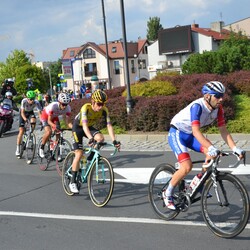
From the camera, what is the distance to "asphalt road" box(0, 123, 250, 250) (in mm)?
4742

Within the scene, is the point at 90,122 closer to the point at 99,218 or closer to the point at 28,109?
the point at 99,218

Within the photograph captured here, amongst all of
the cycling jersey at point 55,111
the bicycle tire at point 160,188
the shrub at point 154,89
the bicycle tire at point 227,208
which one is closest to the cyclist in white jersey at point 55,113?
the cycling jersey at point 55,111

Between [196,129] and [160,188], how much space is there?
117cm

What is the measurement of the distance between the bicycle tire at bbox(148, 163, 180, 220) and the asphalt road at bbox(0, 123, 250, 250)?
0.36 ft

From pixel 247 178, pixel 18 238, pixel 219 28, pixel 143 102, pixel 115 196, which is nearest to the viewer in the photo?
pixel 18 238

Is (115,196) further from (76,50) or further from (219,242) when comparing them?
(76,50)

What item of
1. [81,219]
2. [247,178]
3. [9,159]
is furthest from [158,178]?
[9,159]

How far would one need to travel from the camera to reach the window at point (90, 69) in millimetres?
77812

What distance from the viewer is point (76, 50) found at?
276ft

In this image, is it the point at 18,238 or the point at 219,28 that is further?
the point at 219,28

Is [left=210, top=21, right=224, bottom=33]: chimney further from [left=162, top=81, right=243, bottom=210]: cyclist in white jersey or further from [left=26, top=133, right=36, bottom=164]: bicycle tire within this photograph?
[left=162, top=81, right=243, bottom=210]: cyclist in white jersey

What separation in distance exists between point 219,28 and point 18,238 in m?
65.8

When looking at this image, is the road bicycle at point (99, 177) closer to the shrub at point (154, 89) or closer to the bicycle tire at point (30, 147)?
the bicycle tire at point (30, 147)

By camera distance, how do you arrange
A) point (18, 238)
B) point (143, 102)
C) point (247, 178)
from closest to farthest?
1. point (18, 238)
2. point (247, 178)
3. point (143, 102)
